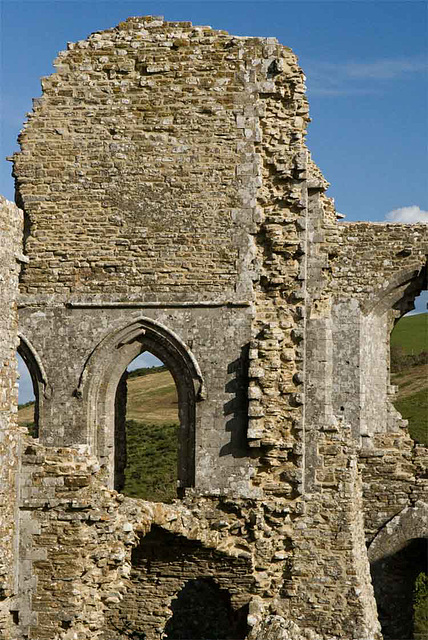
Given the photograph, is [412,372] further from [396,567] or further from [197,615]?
[197,615]

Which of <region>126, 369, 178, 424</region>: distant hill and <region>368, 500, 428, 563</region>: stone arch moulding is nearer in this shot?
<region>368, 500, 428, 563</region>: stone arch moulding

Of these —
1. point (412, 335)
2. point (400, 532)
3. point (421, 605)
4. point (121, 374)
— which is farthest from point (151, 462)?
point (412, 335)

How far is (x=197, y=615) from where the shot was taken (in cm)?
1962

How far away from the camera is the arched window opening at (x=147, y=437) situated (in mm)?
19438

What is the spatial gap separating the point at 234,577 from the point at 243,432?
184 cm

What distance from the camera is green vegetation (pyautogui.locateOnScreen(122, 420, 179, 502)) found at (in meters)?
26.4

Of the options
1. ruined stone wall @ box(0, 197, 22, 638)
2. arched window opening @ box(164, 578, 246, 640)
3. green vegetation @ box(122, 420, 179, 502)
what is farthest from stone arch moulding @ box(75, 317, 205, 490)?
green vegetation @ box(122, 420, 179, 502)

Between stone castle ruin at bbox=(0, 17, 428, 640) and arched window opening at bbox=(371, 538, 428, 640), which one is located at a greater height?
stone castle ruin at bbox=(0, 17, 428, 640)

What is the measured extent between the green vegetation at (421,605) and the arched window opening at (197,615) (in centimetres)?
358

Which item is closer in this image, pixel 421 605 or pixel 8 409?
pixel 8 409

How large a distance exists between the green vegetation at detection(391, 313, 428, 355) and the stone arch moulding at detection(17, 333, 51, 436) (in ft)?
82.6

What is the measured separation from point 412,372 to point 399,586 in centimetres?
1784

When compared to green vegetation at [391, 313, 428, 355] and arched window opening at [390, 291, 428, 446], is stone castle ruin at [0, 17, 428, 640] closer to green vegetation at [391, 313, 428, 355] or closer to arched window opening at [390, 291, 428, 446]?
arched window opening at [390, 291, 428, 446]

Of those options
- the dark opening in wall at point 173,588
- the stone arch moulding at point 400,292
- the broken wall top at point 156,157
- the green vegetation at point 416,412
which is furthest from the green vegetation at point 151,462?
the broken wall top at point 156,157
